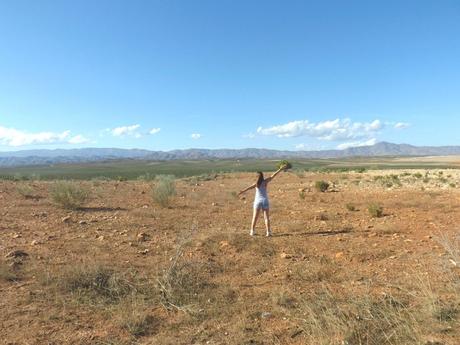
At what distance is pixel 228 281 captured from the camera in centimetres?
730

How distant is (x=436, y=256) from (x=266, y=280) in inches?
136

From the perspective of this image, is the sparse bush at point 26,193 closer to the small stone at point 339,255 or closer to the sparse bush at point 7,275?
the sparse bush at point 7,275

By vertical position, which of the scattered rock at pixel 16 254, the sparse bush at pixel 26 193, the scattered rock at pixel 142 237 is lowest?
the scattered rock at pixel 142 237

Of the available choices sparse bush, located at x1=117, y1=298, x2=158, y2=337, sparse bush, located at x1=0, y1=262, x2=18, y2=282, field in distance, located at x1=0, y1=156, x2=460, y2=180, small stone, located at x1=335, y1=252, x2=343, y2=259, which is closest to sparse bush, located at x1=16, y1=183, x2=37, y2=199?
sparse bush, located at x1=0, y1=262, x2=18, y2=282

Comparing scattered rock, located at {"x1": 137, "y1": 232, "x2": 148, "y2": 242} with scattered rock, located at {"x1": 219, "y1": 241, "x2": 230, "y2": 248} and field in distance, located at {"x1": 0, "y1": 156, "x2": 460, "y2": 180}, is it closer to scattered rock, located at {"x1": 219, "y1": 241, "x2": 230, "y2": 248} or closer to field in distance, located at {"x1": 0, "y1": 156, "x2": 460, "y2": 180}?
scattered rock, located at {"x1": 219, "y1": 241, "x2": 230, "y2": 248}

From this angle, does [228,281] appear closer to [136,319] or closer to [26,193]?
[136,319]

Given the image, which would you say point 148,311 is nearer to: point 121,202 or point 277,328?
point 277,328

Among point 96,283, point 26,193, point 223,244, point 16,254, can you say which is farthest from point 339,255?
point 26,193

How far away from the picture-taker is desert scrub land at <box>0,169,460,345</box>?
204 inches

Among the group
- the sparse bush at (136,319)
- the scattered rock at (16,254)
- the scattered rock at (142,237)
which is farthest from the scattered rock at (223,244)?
the scattered rock at (16,254)

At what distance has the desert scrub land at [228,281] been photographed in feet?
17.0

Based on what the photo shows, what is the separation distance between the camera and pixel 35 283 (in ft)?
22.7

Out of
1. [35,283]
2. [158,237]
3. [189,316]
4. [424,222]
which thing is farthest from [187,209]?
[189,316]

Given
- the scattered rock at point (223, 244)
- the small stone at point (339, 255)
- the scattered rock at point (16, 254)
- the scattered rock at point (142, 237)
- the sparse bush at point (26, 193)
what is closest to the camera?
the scattered rock at point (16, 254)
